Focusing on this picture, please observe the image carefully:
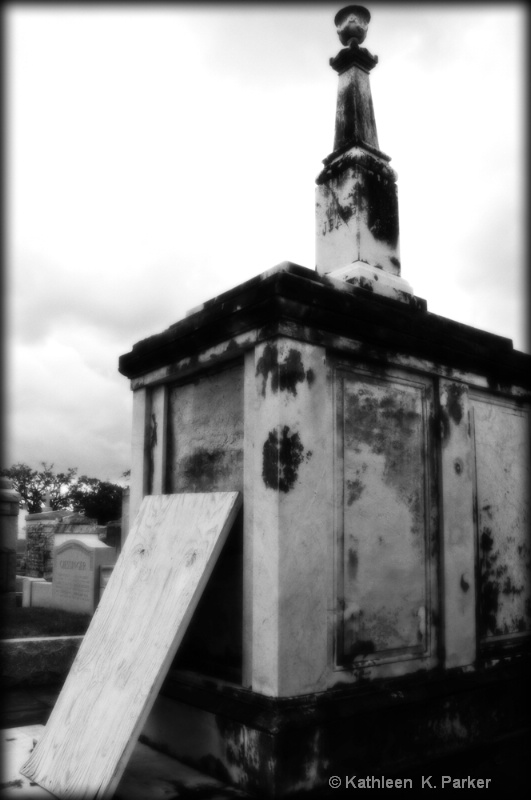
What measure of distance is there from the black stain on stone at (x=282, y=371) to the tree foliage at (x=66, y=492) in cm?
5363

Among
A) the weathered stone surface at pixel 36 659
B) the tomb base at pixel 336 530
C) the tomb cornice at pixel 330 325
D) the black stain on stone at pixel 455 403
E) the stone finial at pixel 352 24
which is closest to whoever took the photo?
the tomb base at pixel 336 530

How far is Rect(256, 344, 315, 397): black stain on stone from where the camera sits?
316 centimetres

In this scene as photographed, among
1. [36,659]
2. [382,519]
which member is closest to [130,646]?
[382,519]

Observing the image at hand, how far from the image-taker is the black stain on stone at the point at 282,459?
307 cm

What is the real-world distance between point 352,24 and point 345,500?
3.69 metres

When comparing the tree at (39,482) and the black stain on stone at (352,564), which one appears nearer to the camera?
the black stain on stone at (352,564)

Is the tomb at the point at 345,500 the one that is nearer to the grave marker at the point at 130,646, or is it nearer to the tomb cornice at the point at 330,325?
the tomb cornice at the point at 330,325

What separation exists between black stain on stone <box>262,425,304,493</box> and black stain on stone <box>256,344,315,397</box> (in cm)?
21

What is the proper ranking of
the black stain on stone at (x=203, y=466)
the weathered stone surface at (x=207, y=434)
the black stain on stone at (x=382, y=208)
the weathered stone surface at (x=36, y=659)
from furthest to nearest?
the weathered stone surface at (x=36, y=659) → the black stain on stone at (x=382, y=208) → the black stain on stone at (x=203, y=466) → the weathered stone surface at (x=207, y=434)

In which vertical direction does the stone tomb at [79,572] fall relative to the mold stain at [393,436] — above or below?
below

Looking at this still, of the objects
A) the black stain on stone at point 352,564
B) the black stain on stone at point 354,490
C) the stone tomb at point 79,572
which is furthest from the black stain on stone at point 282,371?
the stone tomb at point 79,572

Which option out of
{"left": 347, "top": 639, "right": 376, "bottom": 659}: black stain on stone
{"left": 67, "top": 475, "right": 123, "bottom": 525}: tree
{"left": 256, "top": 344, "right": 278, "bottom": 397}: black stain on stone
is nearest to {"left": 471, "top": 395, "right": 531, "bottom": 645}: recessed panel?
{"left": 347, "top": 639, "right": 376, "bottom": 659}: black stain on stone

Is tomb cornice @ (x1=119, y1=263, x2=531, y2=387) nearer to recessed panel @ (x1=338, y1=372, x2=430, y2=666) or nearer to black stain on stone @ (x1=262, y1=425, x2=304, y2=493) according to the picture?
recessed panel @ (x1=338, y1=372, x2=430, y2=666)

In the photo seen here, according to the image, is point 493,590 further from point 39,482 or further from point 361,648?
point 39,482
